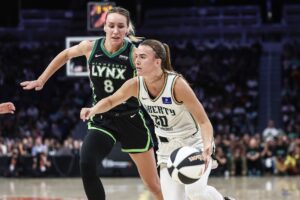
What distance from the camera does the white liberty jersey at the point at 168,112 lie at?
5.12 m

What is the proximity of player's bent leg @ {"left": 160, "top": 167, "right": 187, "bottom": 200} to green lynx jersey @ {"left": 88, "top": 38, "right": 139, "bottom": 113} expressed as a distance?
923mm

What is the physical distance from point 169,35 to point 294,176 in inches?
360

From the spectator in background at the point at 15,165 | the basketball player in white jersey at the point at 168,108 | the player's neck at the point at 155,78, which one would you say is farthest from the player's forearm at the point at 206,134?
the spectator in background at the point at 15,165

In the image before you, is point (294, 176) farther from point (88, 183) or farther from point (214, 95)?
point (88, 183)

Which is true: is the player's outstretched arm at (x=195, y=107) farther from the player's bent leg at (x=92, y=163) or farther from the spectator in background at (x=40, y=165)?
the spectator in background at (x=40, y=165)

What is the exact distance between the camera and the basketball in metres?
4.86

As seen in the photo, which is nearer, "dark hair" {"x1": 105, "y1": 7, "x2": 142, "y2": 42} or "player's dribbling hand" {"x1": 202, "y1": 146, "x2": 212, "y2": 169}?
"player's dribbling hand" {"x1": 202, "y1": 146, "x2": 212, "y2": 169}

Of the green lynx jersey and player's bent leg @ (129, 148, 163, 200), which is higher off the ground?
the green lynx jersey

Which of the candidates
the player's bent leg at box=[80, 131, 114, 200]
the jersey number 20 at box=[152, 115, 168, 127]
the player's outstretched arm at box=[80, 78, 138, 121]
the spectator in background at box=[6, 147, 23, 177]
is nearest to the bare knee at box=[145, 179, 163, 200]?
the player's bent leg at box=[80, 131, 114, 200]

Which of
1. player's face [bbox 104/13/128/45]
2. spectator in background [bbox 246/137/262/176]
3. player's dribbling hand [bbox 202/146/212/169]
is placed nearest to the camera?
player's dribbling hand [bbox 202/146/212/169]

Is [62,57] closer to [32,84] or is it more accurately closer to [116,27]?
[32,84]


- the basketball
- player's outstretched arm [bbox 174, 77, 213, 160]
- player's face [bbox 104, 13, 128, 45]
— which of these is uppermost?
player's face [bbox 104, 13, 128, 45]

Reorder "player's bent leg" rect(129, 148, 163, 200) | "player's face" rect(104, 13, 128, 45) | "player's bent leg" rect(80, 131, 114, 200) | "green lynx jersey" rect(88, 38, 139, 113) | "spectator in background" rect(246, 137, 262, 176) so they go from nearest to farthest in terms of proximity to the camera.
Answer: "player's bent leg" rect(80, 131, 114, 200) < "player's face" rect(104, 13, 128, 45) < "green lynx jersey" rect(88, 38, 139, 113) < "player's bent leg" rect(129, 148, 163, 200) < "spectator in background" rect(246, 137, 262, 176)

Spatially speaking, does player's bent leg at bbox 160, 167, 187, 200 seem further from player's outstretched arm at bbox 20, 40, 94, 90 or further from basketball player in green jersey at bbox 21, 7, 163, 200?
player's outstretched arm at bbox 20, 40, 94, 90
